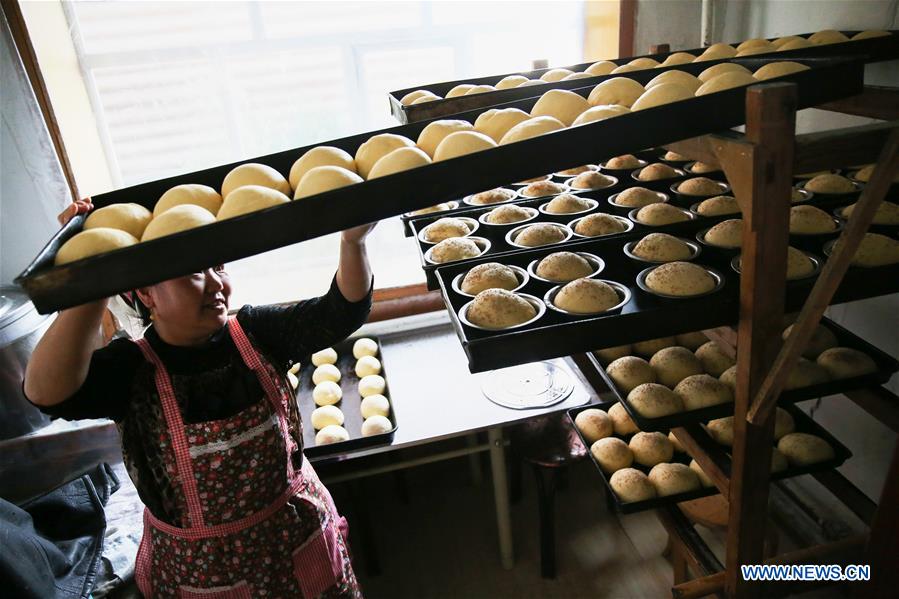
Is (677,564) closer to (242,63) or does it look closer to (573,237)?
(573,237)

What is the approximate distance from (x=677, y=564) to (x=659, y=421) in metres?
1.00

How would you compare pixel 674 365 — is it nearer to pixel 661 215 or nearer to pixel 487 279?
pixel 661 215

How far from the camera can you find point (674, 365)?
1.80 metres

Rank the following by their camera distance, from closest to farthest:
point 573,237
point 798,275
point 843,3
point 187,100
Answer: point 798,275
point 573,237
point 843,3
point 187,100

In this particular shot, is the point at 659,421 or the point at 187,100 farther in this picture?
the point at 187,100

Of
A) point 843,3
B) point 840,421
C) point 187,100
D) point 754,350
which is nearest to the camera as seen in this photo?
point 754,350

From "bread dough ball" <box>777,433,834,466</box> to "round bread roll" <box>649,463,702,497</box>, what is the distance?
0.85 ft

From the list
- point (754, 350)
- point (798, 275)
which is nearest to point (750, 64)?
point (798, 275)

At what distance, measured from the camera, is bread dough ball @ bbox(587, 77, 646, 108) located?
1394 millimetres

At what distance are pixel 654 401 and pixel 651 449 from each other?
A: 45 cm

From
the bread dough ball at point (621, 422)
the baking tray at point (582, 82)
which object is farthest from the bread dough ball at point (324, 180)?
the bread dough ball at point (621, 422)

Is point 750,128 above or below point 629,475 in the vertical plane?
above

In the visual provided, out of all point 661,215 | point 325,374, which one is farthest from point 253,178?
point 325,374

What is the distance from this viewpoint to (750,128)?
99 centimetres
